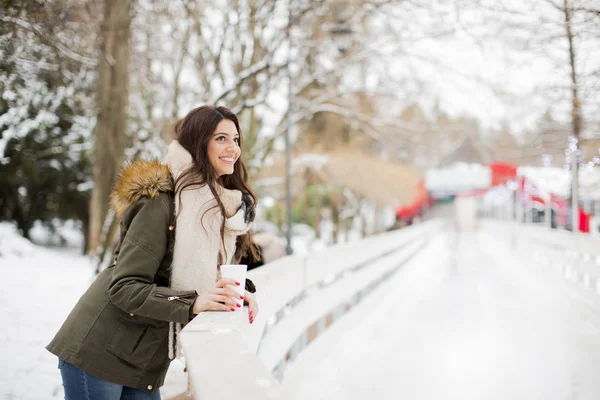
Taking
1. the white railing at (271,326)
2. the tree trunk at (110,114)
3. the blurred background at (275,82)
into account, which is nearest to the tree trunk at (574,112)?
the blurred background at (275,82)

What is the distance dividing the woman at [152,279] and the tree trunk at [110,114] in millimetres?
4649

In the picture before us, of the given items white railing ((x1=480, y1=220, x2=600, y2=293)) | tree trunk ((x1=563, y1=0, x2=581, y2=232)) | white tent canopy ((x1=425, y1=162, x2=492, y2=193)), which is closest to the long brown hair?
tree trunk ((x1=563, y1=0, x2=581, y2=232))

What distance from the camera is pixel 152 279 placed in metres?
2.08

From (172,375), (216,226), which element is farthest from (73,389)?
(172,375)

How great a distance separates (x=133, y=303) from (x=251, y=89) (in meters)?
8.13

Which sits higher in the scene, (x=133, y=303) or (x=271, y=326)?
(x=133, y=303)

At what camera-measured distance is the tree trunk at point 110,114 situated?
6.64 metres

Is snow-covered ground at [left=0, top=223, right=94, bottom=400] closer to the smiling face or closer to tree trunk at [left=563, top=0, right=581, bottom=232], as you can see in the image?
the smiling face

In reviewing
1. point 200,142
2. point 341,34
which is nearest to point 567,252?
point 341,34

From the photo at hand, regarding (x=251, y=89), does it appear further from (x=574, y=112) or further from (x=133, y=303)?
(x=133, y=303)

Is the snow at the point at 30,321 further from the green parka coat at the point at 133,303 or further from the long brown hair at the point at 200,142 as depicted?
the long brown hair at the point at 200,142

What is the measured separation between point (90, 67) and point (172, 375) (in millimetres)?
3666

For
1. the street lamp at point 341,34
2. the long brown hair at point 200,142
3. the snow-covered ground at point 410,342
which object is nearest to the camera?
the long brown hair at point 200,142

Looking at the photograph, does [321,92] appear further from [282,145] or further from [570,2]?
[570,2]
